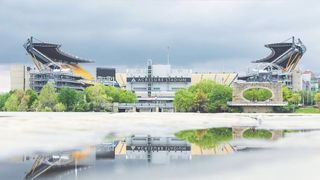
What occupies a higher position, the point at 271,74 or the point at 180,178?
the point at 271,74

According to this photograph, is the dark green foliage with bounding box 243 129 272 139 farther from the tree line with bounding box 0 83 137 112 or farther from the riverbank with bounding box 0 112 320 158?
the tree line with bounding box 0 83 137 112

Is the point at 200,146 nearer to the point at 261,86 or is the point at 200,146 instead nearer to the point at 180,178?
the point at 180,178

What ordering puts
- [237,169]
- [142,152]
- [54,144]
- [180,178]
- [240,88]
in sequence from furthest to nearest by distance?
[240,88] < [54,144] < [142,152] < [237,169] < [180,178]

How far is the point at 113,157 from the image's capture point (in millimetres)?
27281

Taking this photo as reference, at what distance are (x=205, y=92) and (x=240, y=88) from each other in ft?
35.7

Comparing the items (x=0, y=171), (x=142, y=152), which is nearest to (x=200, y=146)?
(x=142, y=152)

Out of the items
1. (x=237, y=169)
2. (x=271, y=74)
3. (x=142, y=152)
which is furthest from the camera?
(x=271, y=74)

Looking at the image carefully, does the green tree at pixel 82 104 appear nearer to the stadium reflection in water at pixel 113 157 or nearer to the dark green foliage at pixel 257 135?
the dark green foliage at pixel 257 135

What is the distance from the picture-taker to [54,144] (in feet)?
107

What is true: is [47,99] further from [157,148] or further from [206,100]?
[157,148]

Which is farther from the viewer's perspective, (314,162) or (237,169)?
(314,162)

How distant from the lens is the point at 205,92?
443 ft

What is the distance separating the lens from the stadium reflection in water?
21594 millimetres

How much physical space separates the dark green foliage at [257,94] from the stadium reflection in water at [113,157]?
303 feet
